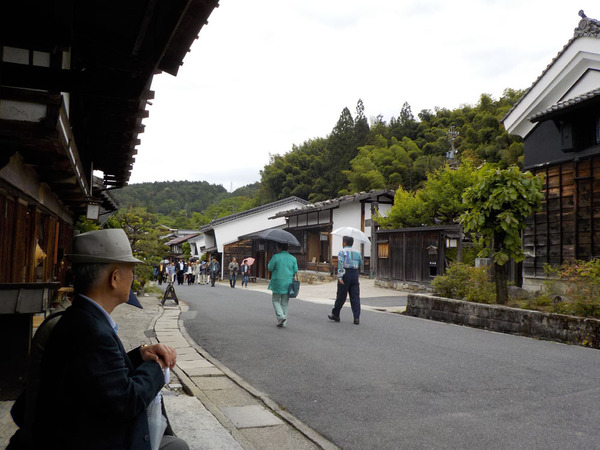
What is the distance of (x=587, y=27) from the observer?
13.7m

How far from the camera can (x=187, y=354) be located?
766 cm

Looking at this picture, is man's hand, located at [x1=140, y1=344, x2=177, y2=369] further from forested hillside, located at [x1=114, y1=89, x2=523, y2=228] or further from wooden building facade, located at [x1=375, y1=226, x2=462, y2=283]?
forested hillside, located at [x1=114, y1=89, x2=523, y2=228]

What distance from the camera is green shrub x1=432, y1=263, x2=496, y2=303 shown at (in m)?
11.7

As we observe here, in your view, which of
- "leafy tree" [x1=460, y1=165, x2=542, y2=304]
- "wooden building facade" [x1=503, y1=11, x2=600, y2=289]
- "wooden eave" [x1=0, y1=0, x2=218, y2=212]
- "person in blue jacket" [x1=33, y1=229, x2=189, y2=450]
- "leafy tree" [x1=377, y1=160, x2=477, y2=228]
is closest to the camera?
"person in blue jacket" [x1=33, y1=229, x2=189, y2=450]

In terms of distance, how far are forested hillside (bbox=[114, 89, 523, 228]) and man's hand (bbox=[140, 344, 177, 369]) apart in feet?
74.9

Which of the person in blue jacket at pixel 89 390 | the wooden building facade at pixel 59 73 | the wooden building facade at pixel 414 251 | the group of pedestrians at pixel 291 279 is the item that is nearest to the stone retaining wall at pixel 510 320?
the group of pedestrians at pixel 291 279

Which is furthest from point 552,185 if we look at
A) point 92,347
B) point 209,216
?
point 209,216

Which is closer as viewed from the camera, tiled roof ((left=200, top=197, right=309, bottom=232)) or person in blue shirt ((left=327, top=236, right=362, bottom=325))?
person in blue shirt ((left=327, top=236, right=362, bottom=325))

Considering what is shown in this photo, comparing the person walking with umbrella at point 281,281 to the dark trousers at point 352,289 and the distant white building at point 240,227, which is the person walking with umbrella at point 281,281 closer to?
the dark trousers at point 352,289

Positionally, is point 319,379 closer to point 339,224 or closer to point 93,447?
point 93,447

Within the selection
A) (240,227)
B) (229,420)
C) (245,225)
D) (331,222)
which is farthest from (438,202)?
(240,227)

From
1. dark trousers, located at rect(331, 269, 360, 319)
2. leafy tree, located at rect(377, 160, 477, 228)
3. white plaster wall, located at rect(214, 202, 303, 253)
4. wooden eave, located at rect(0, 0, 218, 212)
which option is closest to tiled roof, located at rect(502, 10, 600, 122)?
leafy tree, located at rect(377, 160, 477, 228)

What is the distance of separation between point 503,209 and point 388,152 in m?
26.9

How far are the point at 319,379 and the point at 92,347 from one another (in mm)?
4534
